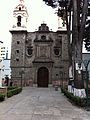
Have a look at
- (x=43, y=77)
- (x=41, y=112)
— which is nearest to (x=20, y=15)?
(x=43, y=77)

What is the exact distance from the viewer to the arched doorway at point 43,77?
4819 cm

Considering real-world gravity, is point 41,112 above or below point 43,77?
below

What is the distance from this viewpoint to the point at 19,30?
49375 millimetres

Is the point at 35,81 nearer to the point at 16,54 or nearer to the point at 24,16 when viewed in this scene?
the point at 16,54

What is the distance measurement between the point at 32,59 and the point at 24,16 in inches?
353

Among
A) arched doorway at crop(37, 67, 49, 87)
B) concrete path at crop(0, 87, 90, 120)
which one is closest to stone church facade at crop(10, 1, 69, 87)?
arched doorway at crop(37, 67, 49, 87)

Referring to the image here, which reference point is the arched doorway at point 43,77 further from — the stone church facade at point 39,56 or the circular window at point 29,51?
the circular window at point 29,51

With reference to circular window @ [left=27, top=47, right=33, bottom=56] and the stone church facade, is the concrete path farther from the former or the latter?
circular window @ [left=27, top=47, right=33, bottom=56]

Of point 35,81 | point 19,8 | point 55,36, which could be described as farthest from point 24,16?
point 35,81

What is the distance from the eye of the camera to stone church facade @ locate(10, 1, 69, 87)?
47.8 m

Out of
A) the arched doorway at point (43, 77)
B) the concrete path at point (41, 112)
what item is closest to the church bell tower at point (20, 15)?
the arched doorway at point (43, 77)

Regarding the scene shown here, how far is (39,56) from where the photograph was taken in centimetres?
4862

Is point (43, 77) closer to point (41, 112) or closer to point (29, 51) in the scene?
point (29, 51)

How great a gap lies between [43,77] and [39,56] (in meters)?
4.01
